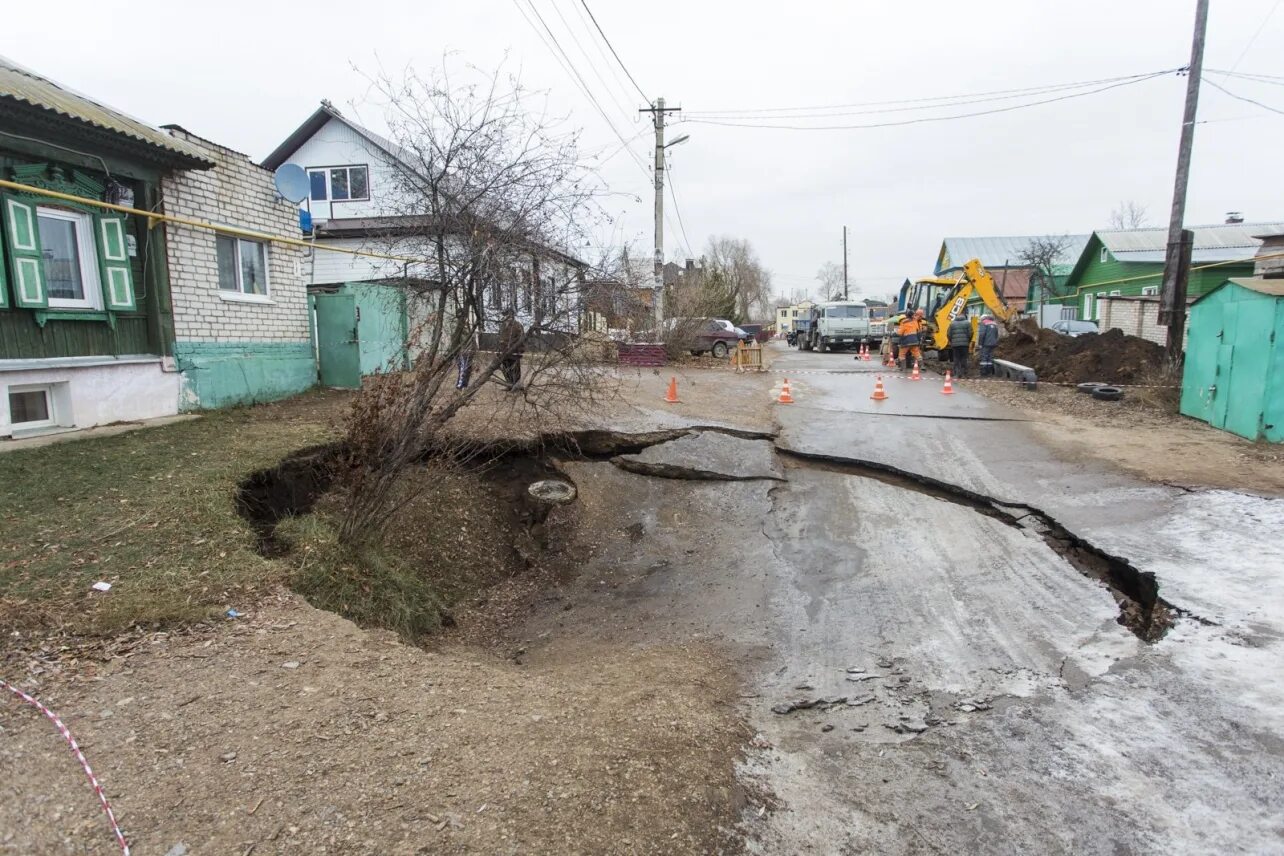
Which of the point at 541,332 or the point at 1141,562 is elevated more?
the point at 541,332

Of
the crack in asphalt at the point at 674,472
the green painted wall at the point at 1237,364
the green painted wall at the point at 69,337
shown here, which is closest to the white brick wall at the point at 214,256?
the green painted wall at the point at 69,337

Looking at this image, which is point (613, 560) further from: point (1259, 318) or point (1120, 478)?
point (1259, 318)

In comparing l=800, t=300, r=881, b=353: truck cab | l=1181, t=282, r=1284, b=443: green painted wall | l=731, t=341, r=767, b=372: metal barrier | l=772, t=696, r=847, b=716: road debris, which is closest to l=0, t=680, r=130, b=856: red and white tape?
l=772, t=696, r=847, b=716: road debris

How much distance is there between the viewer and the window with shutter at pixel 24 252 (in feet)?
22.8

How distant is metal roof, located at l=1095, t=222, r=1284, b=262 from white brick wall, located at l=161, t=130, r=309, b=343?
32.8 meters

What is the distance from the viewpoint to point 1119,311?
70.2 feet

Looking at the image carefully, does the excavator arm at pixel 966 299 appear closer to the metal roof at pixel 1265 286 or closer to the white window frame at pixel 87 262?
the metal roof at pixel 1265 286

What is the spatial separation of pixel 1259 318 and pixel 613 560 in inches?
339

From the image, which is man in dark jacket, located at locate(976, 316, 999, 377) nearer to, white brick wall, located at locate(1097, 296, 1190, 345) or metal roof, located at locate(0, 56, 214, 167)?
white brick wall, located at locate(1097, 296, 1190, 345)

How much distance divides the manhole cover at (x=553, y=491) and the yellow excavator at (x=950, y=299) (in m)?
13.8

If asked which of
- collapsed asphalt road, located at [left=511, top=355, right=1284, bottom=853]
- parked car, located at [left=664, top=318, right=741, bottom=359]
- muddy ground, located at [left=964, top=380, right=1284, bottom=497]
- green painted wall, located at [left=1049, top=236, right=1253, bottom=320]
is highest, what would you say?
green painted wall, located at [left=1049, top=236, right=1253, bottom=320]

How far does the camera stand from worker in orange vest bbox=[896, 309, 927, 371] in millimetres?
18906

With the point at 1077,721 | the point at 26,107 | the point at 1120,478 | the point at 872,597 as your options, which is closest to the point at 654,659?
the point at 872,597

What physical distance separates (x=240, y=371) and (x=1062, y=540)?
398 inches
